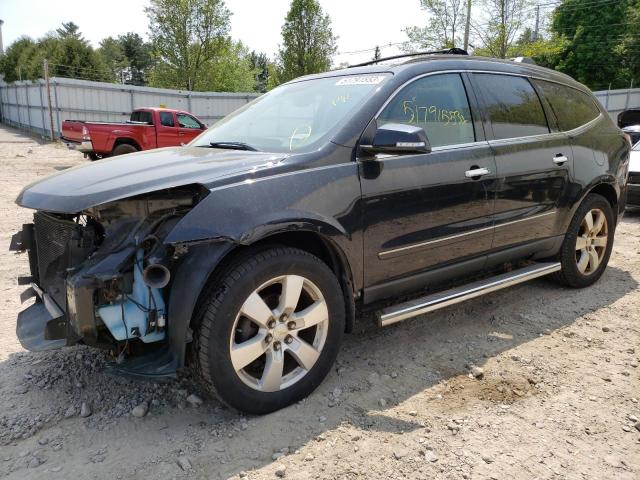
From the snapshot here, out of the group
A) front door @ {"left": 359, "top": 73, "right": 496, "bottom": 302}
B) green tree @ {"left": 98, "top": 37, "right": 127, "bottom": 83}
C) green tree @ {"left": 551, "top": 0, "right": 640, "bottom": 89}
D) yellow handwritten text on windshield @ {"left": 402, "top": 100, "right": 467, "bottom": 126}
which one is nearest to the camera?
front door @ {"left": 359, "top": 73, "right": 496, "bottom": 302}

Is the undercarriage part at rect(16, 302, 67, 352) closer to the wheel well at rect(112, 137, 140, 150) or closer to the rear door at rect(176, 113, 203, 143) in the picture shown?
the wheel well at rect(112, 137, 140, 150)

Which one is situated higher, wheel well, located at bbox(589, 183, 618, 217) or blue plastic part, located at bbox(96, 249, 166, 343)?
wheel well, located at bbox(589, 183, 618, 217)

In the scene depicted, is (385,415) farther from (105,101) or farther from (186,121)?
(105,101)

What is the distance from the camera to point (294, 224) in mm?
2576

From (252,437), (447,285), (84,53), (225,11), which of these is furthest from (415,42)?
(252,437)

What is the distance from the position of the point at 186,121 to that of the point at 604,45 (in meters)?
36.5

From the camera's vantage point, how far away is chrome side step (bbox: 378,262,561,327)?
305 cm

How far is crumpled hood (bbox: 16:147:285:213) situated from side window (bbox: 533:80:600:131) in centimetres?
260

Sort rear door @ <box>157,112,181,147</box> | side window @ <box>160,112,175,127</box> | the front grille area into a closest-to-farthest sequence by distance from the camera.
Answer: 1. the front grille area
2. rear door @ <box>157,112,181,147</box>
3. side window @ <box>160,112,175,127</box>

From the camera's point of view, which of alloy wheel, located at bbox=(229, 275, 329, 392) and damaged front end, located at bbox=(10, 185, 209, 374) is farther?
alloy wheel, located at bbox=(229, 275, 329, 392)

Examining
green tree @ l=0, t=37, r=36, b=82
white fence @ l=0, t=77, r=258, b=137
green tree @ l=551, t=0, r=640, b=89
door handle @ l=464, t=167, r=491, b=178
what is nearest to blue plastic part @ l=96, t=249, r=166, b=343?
door handle @ l=464, t=167, r=491, b=178

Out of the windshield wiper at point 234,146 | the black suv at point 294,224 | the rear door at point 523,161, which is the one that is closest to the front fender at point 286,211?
the black suv at point 294,224

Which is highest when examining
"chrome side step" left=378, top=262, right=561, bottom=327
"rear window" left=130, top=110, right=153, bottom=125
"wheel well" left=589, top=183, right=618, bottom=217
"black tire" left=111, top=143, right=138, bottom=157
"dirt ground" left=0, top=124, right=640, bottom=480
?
"rear window" left=130, top=110, right=153, bottom=125

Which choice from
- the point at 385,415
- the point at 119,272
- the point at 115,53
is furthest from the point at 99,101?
the point at 115,53
